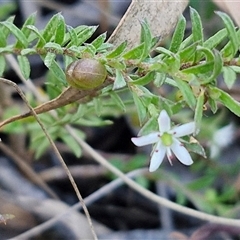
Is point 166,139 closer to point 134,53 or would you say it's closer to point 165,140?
point 165,140

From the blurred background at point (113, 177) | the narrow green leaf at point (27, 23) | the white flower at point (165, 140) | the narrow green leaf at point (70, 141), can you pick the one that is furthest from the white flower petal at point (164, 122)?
the blurred background at point (113, 177)

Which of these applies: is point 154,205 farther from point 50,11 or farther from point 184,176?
point 50,11

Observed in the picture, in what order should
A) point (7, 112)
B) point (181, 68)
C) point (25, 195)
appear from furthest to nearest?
point (25, 195) < point (7, 112) < point (181, 68)

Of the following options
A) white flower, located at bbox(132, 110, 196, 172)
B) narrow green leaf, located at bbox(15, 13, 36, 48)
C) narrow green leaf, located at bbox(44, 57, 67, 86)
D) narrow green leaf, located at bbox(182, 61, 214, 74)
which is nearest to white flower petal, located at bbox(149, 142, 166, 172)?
white flower, located at bbox(132, 110, 196, 172)

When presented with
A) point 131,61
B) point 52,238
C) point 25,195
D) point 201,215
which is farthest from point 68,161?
point 131,61

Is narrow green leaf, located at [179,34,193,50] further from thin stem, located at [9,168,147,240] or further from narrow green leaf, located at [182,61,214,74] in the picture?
thin stem, located at [9,168,147,240]
